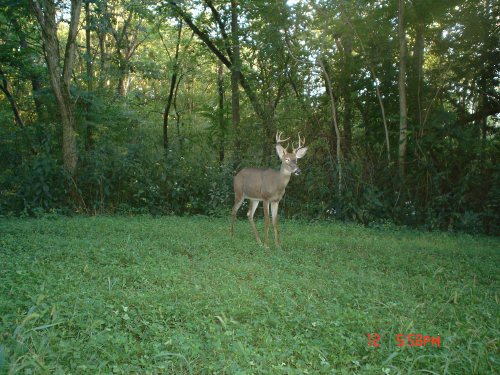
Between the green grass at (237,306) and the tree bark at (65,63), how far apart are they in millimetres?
3116

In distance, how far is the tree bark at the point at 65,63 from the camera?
30.9 feet

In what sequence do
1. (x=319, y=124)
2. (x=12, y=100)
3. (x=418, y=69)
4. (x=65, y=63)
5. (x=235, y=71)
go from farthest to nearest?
(x=12, y=100), (x=235, y=71), (x=319, y=124), (x=418, y=69), (x=65, y=63)

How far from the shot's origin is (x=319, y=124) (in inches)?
436

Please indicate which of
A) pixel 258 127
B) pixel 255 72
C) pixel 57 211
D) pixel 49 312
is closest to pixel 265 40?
pixel 255 72

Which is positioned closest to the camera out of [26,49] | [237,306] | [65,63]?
[237,306]

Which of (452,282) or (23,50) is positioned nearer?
(452,282)

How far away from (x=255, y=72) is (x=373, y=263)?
7.31 m

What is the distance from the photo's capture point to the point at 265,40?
11.0 metres

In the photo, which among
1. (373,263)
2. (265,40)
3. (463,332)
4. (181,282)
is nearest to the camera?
(463,332)

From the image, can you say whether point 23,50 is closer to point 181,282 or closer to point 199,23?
point 199,23

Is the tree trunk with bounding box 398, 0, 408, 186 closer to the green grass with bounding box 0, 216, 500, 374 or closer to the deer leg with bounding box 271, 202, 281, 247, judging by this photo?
the green grass with bounding box 0, 216, 500, 374
